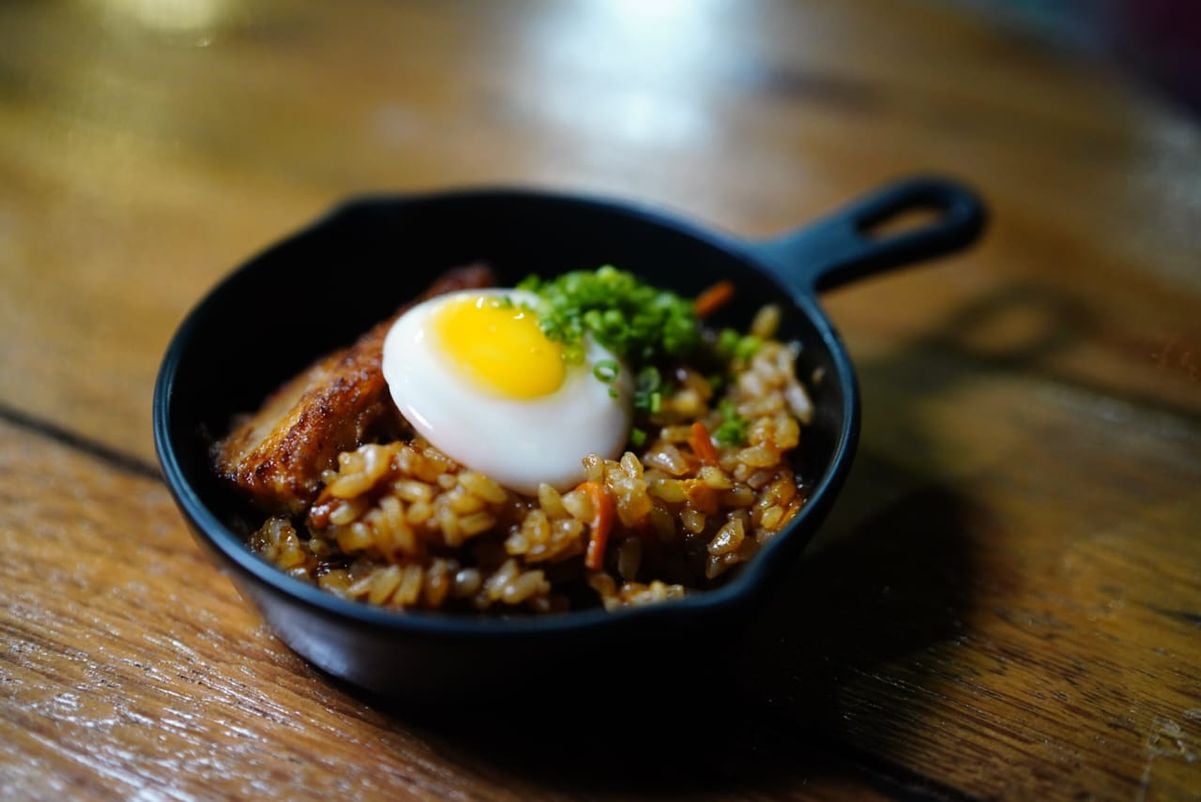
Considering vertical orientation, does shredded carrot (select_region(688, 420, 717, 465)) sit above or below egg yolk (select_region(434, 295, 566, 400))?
below

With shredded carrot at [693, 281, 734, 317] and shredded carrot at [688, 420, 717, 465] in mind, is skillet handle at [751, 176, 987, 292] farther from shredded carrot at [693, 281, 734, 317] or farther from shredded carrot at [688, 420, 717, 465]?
shredded carrot at [688, 420, 717, 465]

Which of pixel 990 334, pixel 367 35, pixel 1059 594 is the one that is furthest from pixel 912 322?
pixel 367 35

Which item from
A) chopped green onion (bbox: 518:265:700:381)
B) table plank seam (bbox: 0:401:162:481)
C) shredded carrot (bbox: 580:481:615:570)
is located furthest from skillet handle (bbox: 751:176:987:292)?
table plank seam (bbox: 0:401:162:481)

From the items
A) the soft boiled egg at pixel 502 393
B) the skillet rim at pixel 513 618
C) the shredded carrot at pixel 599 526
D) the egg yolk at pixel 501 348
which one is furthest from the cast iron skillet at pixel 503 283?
the egg yolk at pixel 501 348

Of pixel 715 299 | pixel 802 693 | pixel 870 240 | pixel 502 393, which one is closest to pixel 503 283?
pixel 715 299

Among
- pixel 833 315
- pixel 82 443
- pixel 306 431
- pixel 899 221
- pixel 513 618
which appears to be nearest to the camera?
pixel 513 618

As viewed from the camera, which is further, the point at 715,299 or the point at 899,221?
the point at 899,221

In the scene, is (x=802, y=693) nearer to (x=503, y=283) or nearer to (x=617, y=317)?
(x=617, y=317)
